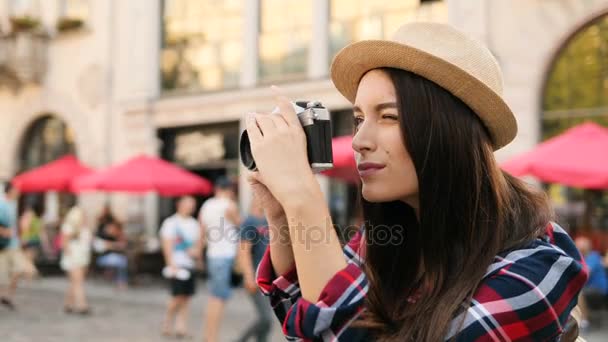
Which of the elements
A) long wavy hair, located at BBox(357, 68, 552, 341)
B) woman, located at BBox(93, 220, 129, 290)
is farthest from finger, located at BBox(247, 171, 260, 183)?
woman, located at BBox(93, 220, 129, 290)

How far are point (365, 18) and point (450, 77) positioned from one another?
37.1ft

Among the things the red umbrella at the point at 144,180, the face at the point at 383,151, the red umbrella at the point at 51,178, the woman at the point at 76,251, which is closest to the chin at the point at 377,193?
the face at the point at 383,151

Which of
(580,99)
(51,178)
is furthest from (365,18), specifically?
(51,178)

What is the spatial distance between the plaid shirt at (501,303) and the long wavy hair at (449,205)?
0.17 ft

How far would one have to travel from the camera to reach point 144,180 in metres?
11.3

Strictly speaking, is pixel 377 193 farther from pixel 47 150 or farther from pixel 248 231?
pixel 47 150

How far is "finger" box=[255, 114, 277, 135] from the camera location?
3.76 feet

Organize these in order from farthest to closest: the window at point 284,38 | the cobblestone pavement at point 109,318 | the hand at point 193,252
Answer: the window at point 284,38 < the cobblestone pavement at point 109,318 < the hand at point 193,252

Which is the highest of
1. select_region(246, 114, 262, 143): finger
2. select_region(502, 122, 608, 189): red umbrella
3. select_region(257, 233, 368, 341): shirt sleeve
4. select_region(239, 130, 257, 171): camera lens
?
select_region(246, 114, 262, 143): finger

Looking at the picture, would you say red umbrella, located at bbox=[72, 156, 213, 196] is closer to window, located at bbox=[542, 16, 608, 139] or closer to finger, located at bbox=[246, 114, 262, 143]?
window, located at bbox=[542, 16, 608, 139]

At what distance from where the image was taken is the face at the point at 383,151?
1.24 m

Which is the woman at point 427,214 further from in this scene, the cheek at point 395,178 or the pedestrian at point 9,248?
the pedestrian at point 9,248

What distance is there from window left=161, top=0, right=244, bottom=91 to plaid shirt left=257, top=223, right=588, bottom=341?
1284cm

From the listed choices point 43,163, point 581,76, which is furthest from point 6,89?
point 581,76
